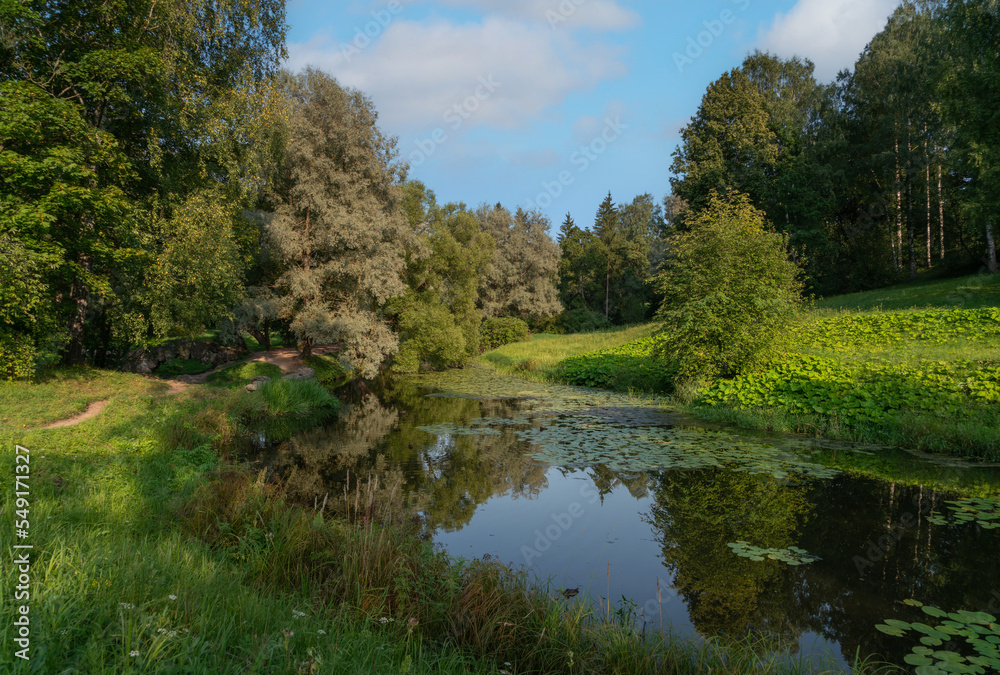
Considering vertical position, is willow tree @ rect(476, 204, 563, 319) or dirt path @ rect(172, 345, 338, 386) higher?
willow tree @ rect(476, 204, 563, 319)

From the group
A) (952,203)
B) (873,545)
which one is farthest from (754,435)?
(952,203)

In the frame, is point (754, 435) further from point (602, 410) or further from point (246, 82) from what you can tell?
point (246, 82)

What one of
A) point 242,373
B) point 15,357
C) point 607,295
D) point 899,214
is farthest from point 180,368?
point 899,214

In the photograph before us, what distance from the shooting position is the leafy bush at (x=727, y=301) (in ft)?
49.3

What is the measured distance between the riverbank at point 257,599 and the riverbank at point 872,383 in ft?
28.3

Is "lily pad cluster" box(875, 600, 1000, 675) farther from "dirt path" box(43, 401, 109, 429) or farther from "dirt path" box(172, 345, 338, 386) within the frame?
"dirt path" box(172, 345, 338, 386)

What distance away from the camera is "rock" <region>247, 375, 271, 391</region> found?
52.6 feet

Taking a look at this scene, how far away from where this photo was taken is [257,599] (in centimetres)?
399

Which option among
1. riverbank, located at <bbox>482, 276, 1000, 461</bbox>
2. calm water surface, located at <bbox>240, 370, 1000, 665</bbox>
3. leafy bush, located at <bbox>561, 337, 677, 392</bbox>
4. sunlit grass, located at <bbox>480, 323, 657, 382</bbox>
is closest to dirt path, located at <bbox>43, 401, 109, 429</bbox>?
calm water surface, located at <bbox>240, 370, 1000, 665</bbox>

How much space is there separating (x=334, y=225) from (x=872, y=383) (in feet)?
65.0

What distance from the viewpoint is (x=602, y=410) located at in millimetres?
15492

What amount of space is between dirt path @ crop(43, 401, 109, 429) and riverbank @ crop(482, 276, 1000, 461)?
1439 cm

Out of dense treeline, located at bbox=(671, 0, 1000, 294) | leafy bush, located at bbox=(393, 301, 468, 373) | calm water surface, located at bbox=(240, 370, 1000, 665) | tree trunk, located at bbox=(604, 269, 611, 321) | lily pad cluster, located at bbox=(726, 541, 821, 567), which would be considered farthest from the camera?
tree trunk, located at bbox=(604, 269, 611, 321)

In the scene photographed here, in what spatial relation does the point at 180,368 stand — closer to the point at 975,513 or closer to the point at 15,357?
the point at 15,357
